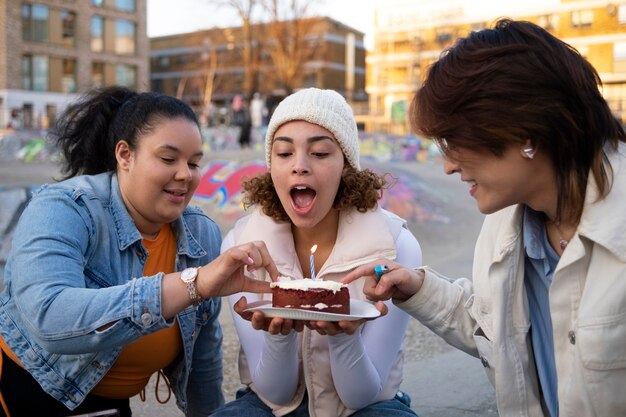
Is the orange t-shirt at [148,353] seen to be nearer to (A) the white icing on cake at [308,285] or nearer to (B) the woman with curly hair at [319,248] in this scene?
(B) the woman with curly hair at [319,248]

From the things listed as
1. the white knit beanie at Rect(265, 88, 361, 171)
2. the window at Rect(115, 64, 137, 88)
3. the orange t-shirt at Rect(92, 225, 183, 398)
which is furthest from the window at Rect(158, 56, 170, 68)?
the white knit beanie at Rect(265, 88, 361, 171)

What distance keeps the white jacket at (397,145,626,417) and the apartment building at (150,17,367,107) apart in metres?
36.6

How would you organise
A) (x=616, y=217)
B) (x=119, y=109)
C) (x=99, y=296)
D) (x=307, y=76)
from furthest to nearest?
(x=307, y=76) < (x=119, y=109) < (x=99, y=296) < (x=616, y=217)

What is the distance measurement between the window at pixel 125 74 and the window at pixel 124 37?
1.19 m

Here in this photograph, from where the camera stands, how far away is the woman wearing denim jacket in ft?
7.65

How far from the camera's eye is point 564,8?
51906 mm

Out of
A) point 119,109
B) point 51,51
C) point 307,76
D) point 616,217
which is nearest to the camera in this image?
point 616,217

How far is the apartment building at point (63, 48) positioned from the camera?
4075 centimetres

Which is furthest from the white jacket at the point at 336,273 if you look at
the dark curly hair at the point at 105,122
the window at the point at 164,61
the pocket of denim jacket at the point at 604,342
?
the window at the point at 164,61

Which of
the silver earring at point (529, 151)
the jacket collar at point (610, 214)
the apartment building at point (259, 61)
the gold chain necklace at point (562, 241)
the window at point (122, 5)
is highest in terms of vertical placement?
the window at point (122, 5)

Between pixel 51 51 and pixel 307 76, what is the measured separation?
24981 mm

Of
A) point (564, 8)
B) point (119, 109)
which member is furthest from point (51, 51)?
point (119, 109)

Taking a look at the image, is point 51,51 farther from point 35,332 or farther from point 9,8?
point 35,332

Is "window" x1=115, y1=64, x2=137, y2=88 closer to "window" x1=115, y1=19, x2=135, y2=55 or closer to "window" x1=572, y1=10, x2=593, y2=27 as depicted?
"window" x1=115, y1=19, x2=135, y2=55
